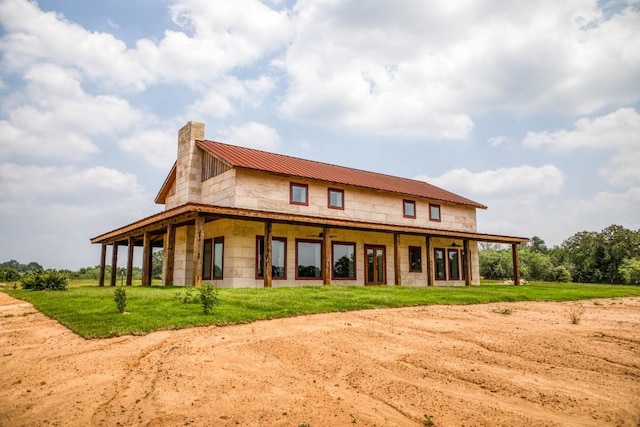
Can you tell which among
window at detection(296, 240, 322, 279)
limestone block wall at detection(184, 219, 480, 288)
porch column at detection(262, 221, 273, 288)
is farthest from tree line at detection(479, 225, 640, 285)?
porch column at detection(262, 221, 273, 288)

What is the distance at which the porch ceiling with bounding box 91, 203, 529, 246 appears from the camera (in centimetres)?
1528

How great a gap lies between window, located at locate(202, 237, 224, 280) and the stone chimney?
2.94m

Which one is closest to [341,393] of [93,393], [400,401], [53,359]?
[400,401]

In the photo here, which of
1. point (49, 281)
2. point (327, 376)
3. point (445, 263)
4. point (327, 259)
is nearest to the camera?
point (327, 376)

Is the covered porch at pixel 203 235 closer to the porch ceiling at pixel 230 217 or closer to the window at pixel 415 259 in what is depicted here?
the porch ceiling at pixel 230 217

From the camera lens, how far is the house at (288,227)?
17766 millimetres

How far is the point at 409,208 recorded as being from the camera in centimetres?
2497

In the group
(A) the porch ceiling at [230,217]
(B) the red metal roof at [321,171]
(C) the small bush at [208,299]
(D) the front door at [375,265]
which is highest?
(B) the red metal roof at [321,171]

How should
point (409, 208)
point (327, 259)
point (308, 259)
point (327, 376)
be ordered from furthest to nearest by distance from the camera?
point (409, 208) → point (308, 259) → point (327, 259) → point (327, 376)

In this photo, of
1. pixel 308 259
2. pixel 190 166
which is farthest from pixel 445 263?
pixel 190 166

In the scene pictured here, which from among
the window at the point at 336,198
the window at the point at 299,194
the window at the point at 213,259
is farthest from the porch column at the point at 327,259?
the window at the point at 213,259

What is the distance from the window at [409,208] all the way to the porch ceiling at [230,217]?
2526mm

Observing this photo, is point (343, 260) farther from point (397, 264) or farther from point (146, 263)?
point (146, 263)

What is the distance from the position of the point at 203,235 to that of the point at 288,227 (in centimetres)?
418
